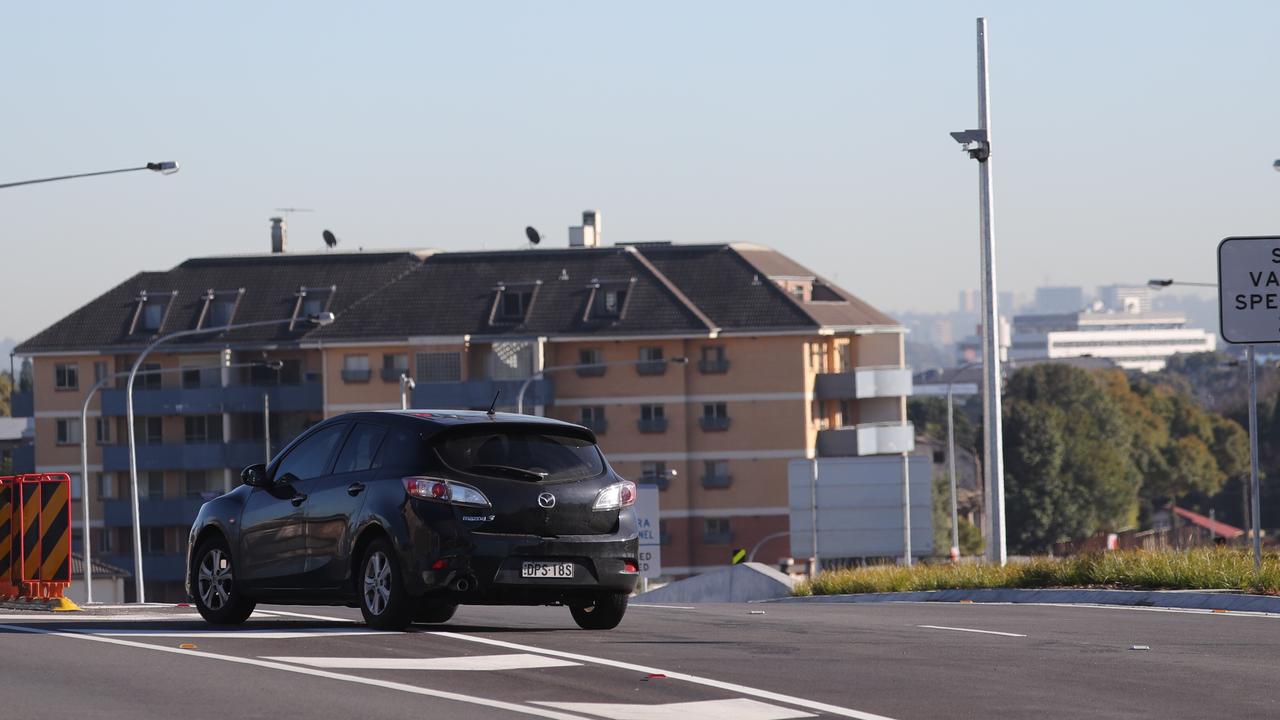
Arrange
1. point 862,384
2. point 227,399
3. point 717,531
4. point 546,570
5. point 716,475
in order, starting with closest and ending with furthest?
point 546,570, point 717,531, point 716,475, point 227,399, point 862,384

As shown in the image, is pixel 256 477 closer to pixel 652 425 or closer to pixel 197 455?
pixel 652 425

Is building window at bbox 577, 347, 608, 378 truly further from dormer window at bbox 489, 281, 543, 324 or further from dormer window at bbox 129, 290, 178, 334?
dormer window at bbox 129, 290, 178, 334

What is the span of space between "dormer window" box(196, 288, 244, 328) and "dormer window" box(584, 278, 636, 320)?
50.6 feet

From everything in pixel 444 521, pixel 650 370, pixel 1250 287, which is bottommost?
pixel 444 521

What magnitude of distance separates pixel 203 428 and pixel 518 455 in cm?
7561

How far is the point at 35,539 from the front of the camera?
1917 centimetres

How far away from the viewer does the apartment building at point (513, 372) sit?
280ft

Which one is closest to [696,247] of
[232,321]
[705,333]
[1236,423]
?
[705,333]

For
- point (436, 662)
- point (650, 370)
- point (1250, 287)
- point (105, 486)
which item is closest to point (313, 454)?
point (436, 662)

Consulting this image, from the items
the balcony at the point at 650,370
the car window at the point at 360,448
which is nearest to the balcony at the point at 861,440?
the balcony at the point at 650,370

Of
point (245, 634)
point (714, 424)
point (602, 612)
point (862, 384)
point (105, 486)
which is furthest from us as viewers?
point (105, 486)

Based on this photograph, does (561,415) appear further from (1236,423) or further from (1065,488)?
(1236,423)

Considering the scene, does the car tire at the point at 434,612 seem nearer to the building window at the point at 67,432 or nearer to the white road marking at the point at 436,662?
the white road marking at the point at 436,662

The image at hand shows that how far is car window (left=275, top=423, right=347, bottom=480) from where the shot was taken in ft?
49.5
